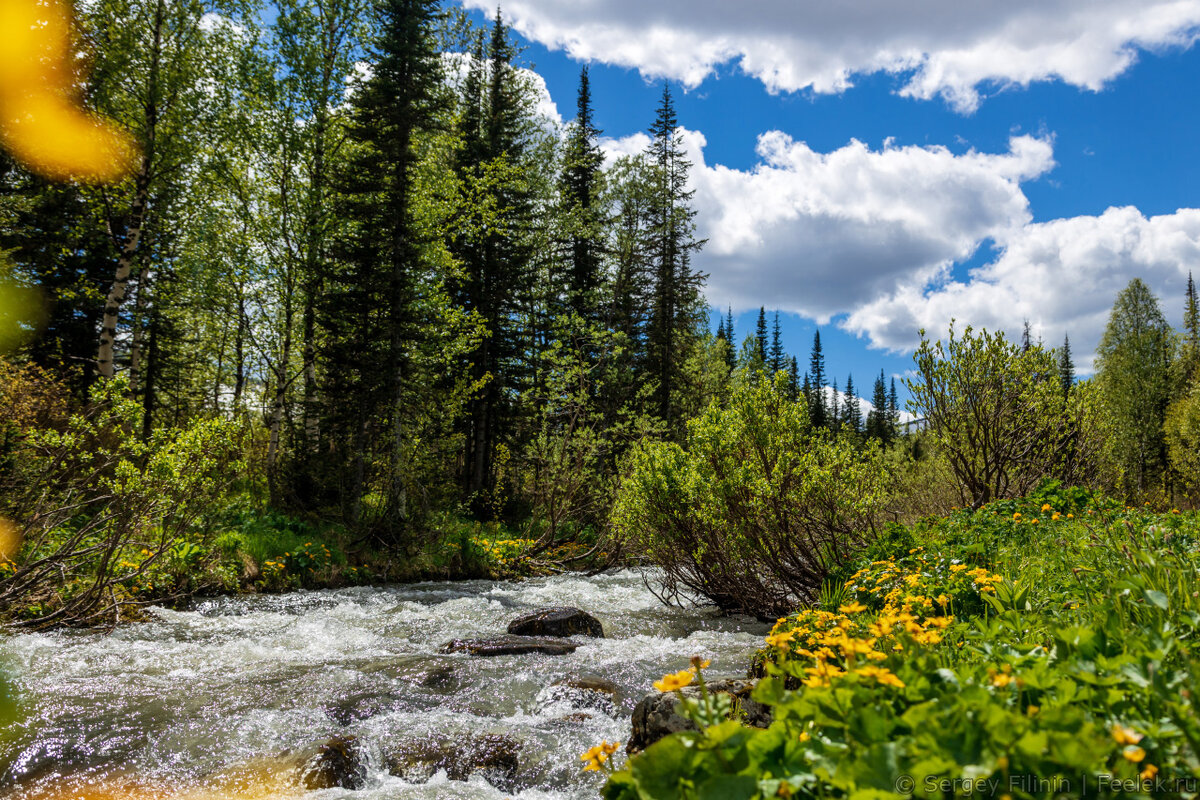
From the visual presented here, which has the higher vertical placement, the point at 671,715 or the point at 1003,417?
the point at 1003,417

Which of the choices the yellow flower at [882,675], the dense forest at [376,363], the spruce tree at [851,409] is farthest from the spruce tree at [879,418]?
the yellow flower at [882,675]

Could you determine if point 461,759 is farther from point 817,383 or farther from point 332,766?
point 817,383

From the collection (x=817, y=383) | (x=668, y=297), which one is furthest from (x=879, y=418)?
(x=668, y=297)

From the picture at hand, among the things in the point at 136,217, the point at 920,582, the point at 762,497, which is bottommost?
the point at 920,582

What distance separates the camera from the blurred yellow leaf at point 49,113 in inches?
407

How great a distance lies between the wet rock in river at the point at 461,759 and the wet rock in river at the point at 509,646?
2207 millimetres

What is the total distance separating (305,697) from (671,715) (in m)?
3.36

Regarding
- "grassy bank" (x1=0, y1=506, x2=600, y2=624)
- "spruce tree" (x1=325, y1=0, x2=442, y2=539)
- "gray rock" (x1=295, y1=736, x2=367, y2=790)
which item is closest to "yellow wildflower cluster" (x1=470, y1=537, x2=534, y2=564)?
"grassy bank" (x1=0, y1=506, x2=600, y2=624)

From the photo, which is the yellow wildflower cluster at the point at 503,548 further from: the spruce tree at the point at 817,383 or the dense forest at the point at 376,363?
the spruce tree at the point at 817,383

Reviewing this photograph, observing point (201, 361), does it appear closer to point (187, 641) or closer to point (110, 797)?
point (187, 641)

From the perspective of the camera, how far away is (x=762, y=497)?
6785mm

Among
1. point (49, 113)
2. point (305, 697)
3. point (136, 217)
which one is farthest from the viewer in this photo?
point (136, 217)

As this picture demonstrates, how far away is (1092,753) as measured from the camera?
1139mm

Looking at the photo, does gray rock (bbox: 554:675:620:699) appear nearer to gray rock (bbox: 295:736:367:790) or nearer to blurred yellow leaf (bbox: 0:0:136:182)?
gray rock (bbox: 295:736:367:790)
